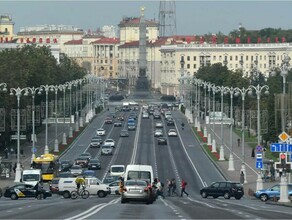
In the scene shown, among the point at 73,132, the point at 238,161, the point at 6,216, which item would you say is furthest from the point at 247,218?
the point at 73,132

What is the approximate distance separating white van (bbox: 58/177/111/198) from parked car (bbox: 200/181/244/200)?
19.6 ft

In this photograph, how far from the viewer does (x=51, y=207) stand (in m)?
Result: 58.8

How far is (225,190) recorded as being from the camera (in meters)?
82.1

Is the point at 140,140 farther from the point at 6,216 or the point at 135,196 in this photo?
the point at 6,216

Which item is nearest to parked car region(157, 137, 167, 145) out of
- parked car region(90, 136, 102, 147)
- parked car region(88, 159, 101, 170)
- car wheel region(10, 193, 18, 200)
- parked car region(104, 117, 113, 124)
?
parked car region(90, 136, 102, 147)

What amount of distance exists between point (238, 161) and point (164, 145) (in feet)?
71.5

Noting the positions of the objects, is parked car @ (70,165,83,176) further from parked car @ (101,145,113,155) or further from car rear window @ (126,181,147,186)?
car rear window @ (126,181,147,186)

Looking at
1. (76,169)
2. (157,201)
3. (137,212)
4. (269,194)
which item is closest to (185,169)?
(76,169)

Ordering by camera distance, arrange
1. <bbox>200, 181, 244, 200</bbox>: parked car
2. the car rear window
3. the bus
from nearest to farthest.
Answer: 1. the car rear window
2. <bbox>200, 181, 244, 200</bbox>: parked car
3. the bus

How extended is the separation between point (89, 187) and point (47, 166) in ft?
60.3

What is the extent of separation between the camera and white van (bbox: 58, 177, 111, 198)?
262 feet

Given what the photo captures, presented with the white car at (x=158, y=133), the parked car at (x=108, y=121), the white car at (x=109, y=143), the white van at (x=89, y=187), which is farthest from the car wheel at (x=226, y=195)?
the parked car at (x=108, y=121)

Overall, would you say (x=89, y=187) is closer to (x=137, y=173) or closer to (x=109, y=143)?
(x=137, y=173)

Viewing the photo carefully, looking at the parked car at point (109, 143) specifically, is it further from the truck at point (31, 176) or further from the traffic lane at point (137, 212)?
the traffic lane at point (137, 212)
